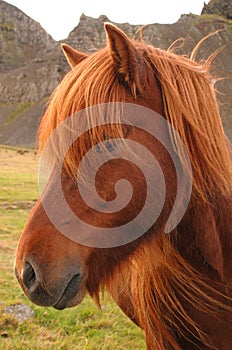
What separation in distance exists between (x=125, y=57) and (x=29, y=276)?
123cm

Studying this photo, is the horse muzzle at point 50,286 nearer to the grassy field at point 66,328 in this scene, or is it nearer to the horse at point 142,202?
the horse at point 142,202

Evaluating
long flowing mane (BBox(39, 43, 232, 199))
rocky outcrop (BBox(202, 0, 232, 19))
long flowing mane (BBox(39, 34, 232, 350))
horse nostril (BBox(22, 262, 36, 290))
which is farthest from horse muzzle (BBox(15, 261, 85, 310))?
rocky outcrop (BBox(202, 0, 232, 19))

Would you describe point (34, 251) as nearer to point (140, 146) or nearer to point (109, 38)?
point (140, 146)

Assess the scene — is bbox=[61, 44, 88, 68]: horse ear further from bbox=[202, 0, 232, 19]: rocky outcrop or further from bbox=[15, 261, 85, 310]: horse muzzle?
bbox=[202, 0, 232, 19]: rocky outcrop

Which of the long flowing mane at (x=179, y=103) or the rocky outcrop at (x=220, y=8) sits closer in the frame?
the long flowing mane at (x=179, y=103)

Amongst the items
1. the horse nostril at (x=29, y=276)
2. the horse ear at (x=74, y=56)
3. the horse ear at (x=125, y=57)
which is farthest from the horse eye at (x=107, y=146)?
the horse ear at (x=74, y=56)

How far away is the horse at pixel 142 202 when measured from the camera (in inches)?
76.4

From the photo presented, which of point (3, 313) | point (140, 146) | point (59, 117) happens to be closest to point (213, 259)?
point (140, 146)

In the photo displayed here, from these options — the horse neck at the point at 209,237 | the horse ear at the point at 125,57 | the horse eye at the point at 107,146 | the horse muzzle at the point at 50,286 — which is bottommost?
the horse muzzle at the point at 50,286

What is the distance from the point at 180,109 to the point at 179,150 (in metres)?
0.23

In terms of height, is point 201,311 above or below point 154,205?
below

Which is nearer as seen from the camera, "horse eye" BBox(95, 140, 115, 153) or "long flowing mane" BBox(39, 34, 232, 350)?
"horse eye" BBox(95, 140, 115, 153)

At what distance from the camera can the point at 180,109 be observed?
2098 millimetres

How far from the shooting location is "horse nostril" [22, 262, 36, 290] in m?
1.87
